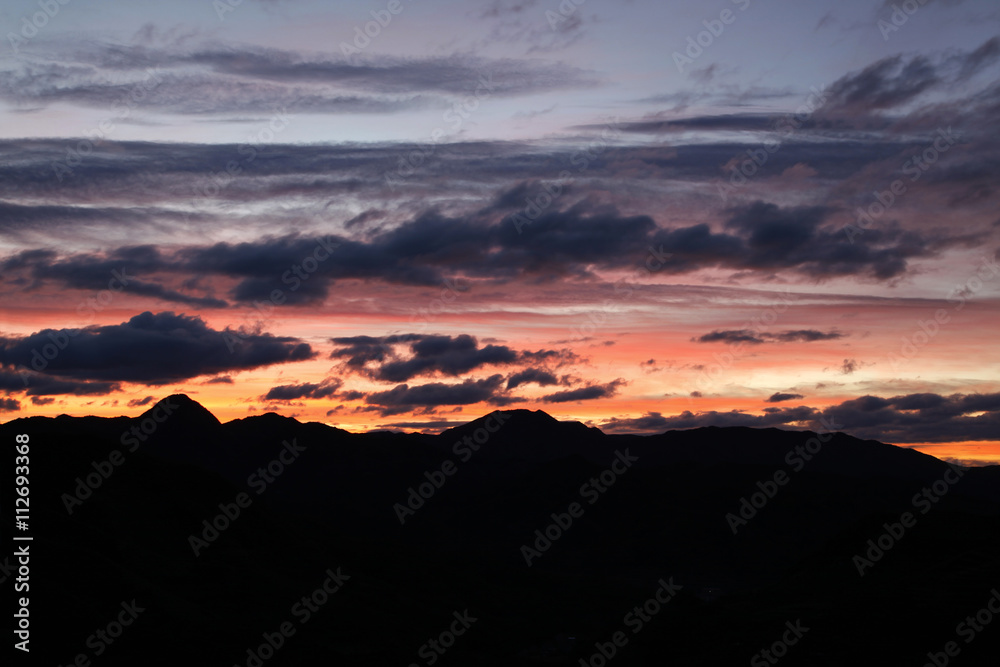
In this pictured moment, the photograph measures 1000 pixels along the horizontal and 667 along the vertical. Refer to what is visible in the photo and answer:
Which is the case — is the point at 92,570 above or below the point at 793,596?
above

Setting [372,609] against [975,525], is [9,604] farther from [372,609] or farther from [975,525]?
[975,525]

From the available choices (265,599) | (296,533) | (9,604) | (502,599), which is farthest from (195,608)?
(502,599)

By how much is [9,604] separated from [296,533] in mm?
66331

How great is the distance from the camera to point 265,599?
113250 millimetres
